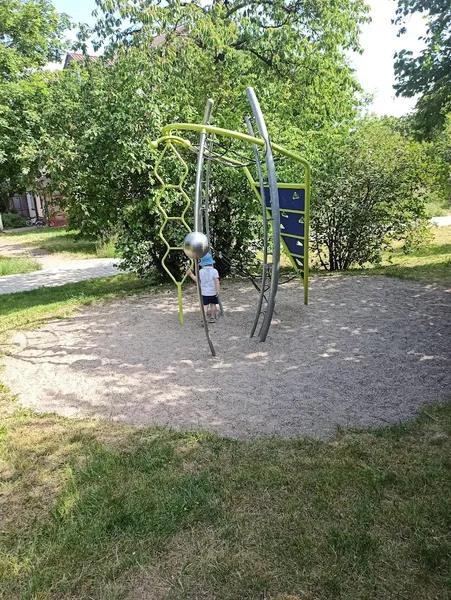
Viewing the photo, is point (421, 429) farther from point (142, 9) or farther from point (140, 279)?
point (142, 9)

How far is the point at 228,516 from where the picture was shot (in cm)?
296

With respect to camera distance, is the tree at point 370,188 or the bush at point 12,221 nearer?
the tree at point 370,188

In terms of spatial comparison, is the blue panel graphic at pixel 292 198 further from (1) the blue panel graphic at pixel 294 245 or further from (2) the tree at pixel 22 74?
(2) the tree at pixel 22 74

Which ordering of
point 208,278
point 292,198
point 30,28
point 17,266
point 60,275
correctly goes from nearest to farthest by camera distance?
point 292,198 < point 208,278 < point 60,275 < point 17,266 < point 30,28

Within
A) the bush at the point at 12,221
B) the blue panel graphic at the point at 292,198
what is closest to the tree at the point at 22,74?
the blue panel graphic at the point at 292,198

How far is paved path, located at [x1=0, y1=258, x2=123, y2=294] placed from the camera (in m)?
11.7

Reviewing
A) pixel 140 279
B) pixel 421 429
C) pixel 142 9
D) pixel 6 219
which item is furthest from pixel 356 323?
pixel 6 219

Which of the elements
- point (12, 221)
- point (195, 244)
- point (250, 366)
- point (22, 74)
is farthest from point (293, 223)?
point (12, 221)

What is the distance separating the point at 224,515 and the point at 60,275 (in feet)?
36.4

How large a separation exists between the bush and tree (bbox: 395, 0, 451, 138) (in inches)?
1023

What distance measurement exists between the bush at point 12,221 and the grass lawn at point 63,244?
15.8 feet

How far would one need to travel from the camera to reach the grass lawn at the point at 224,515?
2.49 metres

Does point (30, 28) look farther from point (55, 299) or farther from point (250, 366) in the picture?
point (250, 366)

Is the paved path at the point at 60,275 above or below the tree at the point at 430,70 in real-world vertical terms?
below
